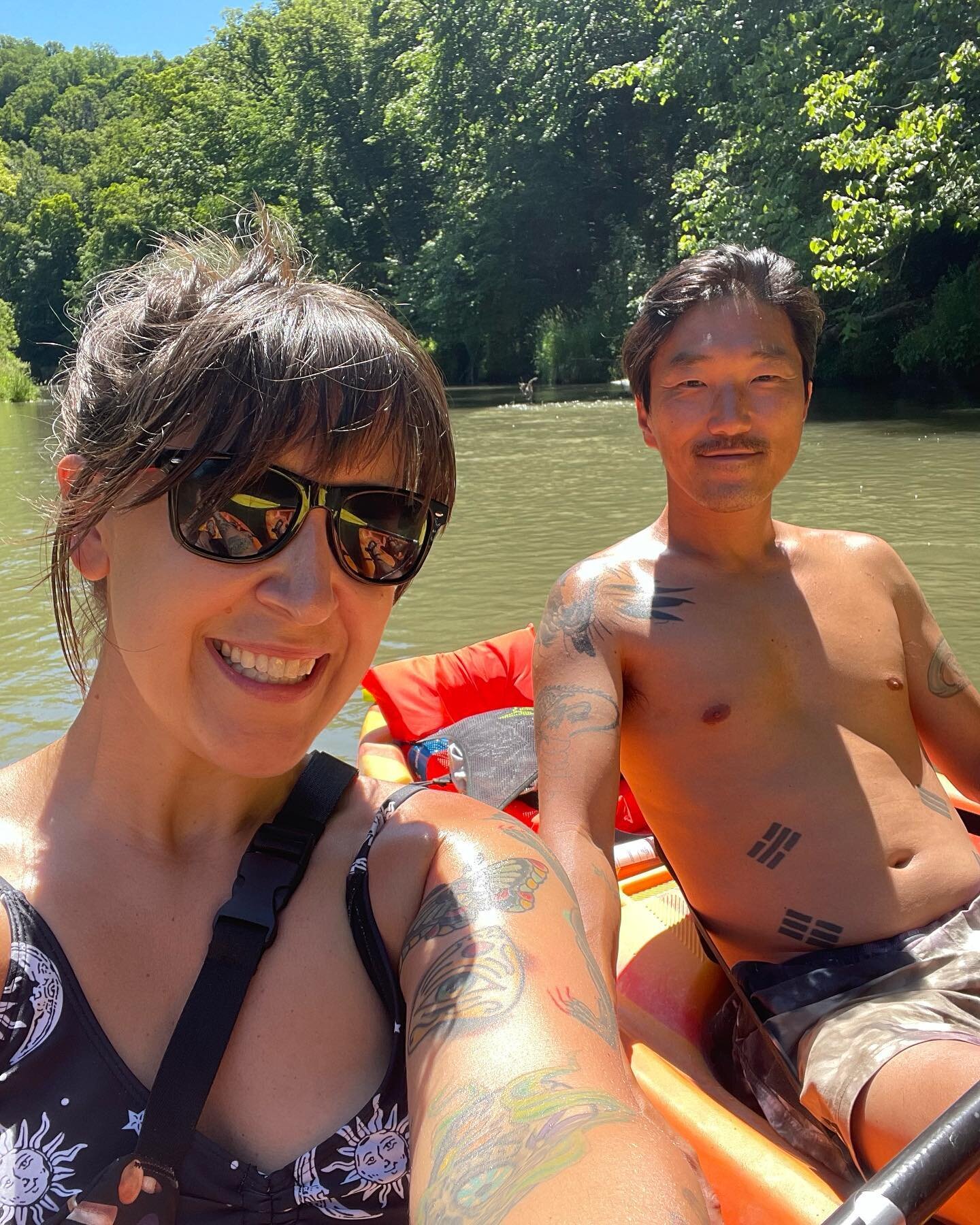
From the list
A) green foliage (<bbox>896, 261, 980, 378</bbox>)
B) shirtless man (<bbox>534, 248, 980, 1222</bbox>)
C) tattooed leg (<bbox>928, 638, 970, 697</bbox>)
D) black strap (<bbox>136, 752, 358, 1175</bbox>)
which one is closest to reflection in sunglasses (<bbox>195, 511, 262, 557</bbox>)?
black strap (<bbox>136, 752, 358, 1175</bbox>)

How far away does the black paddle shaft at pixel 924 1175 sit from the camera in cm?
101

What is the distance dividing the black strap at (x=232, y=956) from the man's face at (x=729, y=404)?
129 cm

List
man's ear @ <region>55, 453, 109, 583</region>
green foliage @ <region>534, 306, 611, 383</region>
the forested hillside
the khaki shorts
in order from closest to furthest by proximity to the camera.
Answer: man's ear @ <region>55, 453, 109, 583</region> → the khaki shorts → the forested hillside → green foliage @ <region>534, 306, 611, 383</region>

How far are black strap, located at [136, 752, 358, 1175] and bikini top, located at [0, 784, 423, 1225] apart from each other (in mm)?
34

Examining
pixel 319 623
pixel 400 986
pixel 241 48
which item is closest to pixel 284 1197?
pixel 400 986

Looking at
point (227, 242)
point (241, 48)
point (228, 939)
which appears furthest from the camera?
point (241, 48)

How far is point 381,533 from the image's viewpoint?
1249 mm

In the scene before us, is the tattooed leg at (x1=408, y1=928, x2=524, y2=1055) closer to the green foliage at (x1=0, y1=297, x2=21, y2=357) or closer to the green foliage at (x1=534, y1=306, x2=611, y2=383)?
the green foliage at (x1=534, y1=306, x2=611, y2=383)

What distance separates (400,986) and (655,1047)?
1.04 meters

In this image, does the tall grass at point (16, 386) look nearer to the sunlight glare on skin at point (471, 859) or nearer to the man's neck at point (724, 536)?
the man's neck at point (724, 536)

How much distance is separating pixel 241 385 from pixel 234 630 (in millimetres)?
260

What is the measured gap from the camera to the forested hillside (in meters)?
13.8

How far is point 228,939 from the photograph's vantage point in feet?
3.80

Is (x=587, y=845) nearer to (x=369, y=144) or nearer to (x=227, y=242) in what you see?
(x=227, y=242)
